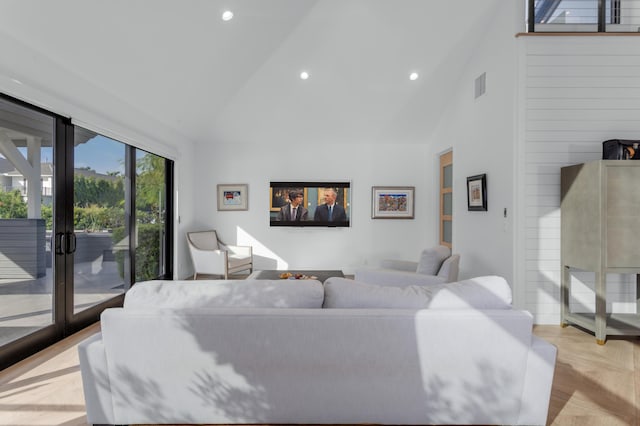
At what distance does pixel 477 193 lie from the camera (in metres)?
4.63

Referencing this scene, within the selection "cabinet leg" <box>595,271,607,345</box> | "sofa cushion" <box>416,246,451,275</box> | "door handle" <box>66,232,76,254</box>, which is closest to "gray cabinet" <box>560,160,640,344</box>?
"cabinet leg" <box>595,271,607,345</box>

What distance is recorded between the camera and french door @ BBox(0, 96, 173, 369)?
292cm

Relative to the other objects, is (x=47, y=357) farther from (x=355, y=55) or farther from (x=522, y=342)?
(x=355, y=55)

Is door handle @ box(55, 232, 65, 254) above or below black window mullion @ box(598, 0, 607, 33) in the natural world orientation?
below

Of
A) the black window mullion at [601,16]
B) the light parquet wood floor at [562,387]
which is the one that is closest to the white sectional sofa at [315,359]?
the light parquet wood floor at [562,387]

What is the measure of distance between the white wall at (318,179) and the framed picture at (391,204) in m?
0.11

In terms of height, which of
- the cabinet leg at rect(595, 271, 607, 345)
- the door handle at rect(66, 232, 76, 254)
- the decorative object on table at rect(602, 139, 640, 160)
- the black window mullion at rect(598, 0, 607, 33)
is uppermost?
the black window mullion at rect(598, 0, 607, 33)

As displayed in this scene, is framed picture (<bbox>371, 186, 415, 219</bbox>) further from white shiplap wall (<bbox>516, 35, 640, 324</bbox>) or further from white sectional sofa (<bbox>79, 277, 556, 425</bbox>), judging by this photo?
white sectional sofa (<bbox>79, 277, 556, 425</bbox>)

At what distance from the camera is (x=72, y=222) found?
11.6 feet

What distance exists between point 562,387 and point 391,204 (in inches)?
175

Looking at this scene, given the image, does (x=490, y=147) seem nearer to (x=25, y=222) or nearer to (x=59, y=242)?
(x=59, y=242)

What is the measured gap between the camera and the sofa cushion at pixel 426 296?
1836 mm

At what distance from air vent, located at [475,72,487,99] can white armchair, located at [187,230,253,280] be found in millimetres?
4174

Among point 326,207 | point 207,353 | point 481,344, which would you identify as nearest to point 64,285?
point 207,353
